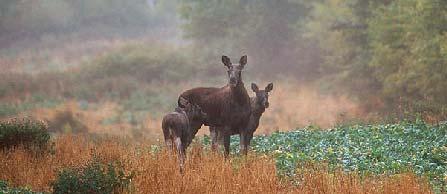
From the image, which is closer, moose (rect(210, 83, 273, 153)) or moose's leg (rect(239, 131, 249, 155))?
moose's leg (rect(239, 131, 249, 155))

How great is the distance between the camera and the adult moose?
15469 mm

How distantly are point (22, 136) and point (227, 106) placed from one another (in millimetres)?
5310

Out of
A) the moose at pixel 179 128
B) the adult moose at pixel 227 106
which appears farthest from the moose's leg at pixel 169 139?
the adult moose at pixel 227 106

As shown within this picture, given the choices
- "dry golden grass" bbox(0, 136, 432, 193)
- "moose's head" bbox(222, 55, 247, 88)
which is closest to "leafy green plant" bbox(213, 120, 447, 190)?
"dry golden grass" bbox(0, 136, 432, 193)

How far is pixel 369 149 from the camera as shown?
54.6 feet

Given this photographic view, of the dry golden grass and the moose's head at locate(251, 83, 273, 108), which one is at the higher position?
the moose's head at locate(251, 83, 273, 108)

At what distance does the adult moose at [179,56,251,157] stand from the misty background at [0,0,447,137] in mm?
9008

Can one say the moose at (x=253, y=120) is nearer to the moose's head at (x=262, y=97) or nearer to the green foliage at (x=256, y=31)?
the moose's head at (x=262, y=97)

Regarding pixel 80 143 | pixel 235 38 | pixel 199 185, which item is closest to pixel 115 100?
pixel 235 38

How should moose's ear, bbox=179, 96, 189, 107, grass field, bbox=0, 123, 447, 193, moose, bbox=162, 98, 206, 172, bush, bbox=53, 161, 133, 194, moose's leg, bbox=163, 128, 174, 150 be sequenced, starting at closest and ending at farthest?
bush, bbox=53, 161, 133, 194, grass field, bbox=0, 123, 447, 193, moose, bbox=162, 98, 206, 172, moose's leg, bbox=163, 128, 174, 150, moose's ear, bbox=179, 96, 189, 107

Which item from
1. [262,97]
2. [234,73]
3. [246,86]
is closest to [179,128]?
[234,73]

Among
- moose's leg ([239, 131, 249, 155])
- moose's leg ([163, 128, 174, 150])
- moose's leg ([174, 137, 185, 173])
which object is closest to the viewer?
moose's leg ([174, 137, 185, 173])

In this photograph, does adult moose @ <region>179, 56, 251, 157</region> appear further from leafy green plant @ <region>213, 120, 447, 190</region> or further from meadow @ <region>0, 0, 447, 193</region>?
leafy green plant @ <region>213, 120, 447, 190</region>

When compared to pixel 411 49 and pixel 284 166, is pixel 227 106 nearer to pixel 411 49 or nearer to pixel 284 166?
pixel 284 166
